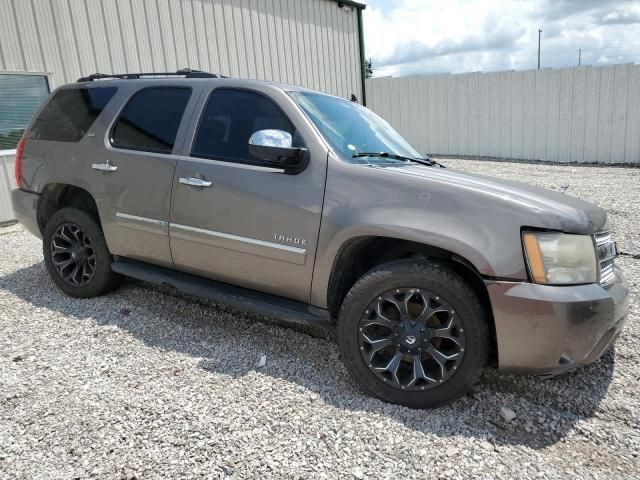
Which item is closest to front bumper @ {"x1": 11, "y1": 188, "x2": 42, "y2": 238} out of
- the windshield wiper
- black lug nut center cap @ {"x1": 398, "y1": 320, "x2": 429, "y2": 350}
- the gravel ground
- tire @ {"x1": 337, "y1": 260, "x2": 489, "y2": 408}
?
the gravel ground

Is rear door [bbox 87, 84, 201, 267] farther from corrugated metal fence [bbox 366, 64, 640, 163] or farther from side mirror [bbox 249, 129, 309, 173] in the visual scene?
corrugated metal fence [bbox 366, 64, 640, 163]

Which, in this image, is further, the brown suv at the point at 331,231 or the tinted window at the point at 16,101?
the tinted window at the point at 16,101

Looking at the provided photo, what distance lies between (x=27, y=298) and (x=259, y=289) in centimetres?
264

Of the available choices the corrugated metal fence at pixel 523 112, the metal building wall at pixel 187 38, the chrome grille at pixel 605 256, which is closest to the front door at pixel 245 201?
the chrome grille at pixel 605 256

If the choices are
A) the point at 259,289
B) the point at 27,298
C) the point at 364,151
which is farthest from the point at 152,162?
the point at 27,298

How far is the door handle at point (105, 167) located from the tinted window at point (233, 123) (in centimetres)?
81

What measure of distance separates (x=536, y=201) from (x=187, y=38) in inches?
350

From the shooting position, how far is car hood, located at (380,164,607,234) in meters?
2.49

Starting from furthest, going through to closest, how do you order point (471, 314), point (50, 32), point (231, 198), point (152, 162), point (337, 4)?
point (337, 4) → point (50, 32) → point (152, 162) → point (231, 198) → point (471, 314)

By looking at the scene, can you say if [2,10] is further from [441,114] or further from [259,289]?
[441,114]

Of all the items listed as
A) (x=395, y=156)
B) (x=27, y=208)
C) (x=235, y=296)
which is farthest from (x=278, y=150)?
(x=27, y=208)

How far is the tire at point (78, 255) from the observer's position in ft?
13.9

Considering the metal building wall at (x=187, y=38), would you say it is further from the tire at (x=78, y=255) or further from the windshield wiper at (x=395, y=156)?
the windshield wiper at (x=395, y=156)

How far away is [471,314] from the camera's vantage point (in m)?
2.56
